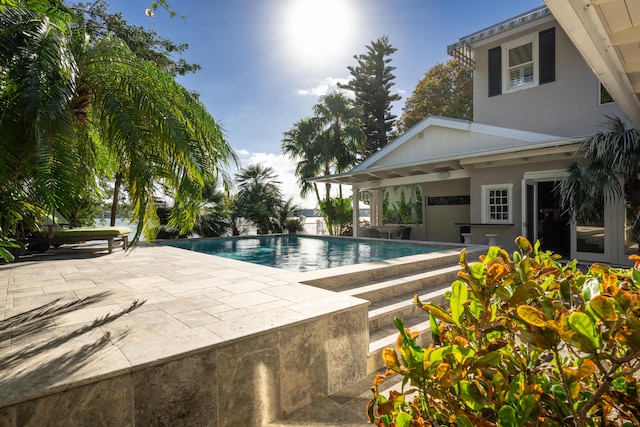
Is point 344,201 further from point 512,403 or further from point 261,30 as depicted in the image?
point 512,403

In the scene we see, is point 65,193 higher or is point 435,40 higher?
point 435,40

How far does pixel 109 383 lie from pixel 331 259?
791 cm

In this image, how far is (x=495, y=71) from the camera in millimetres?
11734

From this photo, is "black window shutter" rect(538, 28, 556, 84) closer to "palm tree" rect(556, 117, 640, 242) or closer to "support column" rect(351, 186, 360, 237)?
"palm tree" rect(556, 117, 640, 242)

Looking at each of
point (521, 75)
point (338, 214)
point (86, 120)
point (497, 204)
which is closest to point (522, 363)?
point (86, 120)

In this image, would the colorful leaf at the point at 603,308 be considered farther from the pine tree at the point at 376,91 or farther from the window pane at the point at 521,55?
the pine tree at the point at 376,91

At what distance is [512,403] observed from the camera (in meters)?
1.09

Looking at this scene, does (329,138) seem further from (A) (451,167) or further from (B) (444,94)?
(A) (451,167)

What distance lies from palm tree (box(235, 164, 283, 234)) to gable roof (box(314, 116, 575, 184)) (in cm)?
374

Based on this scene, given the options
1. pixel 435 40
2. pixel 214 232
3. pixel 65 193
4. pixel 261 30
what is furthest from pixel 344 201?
pixel 65 193

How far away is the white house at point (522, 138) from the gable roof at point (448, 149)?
0.11ft

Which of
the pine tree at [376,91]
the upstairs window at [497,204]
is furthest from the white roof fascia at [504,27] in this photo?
the pine tree at [376,91]

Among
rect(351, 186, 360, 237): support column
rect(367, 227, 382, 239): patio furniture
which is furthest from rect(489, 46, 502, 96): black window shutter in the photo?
rect(367, 227, 382, 239): patio furniture

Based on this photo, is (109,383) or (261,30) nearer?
(109,383)
